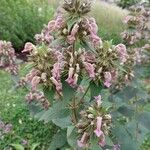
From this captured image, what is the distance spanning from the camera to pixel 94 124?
9.77 feet

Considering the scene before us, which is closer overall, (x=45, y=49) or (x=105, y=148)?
(x=45, y=49)

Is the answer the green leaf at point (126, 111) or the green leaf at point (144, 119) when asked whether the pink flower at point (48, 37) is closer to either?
the green leaf at point (126, 111)

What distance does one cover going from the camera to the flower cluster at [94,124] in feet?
9.71

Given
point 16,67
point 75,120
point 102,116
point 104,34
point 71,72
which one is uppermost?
point 71,72

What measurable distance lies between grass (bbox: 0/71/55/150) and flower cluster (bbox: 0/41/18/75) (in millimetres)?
364

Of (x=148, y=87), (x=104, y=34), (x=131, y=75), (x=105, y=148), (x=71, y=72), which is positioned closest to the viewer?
(x=71, y=72)

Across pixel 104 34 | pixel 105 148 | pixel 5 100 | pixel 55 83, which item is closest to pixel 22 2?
pixel 104 34

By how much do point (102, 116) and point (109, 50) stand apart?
1.30 ft

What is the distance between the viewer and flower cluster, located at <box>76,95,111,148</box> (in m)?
2.96

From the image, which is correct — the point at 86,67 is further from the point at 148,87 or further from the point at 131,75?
the point at 148,87

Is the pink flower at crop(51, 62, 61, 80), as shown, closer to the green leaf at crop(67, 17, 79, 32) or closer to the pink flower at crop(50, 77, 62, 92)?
the pink flower at crop(50, 77, 62, 92)

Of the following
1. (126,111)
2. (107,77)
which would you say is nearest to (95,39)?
(107,77)

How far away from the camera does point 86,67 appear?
3027mm

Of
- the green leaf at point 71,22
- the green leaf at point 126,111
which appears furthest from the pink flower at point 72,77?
the green leaf at point 126,111
